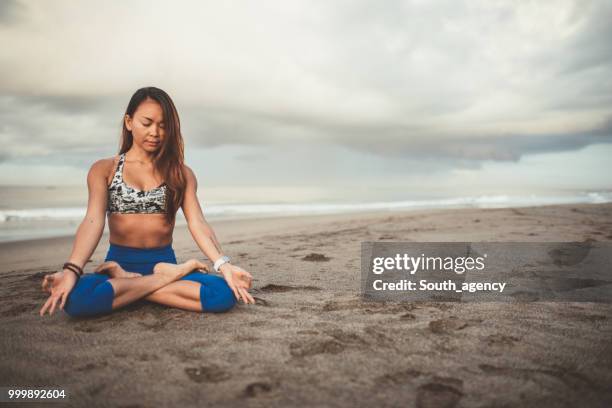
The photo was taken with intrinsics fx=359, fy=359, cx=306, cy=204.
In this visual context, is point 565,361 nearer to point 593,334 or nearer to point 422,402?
point 593,334

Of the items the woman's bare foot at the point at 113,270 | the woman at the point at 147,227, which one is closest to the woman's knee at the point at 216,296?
the woman at the point at 147,227

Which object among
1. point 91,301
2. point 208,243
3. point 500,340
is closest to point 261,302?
point 208,243

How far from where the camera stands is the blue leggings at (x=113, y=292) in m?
2.50

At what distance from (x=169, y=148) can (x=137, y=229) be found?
72 centimetres

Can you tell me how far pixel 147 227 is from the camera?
2973 millimetres

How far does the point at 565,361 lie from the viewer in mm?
2043

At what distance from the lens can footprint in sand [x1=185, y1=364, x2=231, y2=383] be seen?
188 cm

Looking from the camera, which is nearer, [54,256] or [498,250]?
[498,250]

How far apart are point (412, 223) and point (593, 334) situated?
7.02 metres

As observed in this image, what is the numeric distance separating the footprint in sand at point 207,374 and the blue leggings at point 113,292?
834 millimetres

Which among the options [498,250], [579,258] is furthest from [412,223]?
[579,258]

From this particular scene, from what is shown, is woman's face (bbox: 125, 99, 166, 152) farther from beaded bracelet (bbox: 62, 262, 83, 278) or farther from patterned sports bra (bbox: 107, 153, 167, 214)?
beaded bracelet (bbox: 62, 262, 83, 278)

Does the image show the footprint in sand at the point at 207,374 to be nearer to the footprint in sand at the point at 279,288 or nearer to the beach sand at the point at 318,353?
the beach sand at the point at 318,353

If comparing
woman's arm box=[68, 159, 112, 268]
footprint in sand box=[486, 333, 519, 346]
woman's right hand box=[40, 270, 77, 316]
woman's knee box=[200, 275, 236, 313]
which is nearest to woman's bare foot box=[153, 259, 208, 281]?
woman's knee box=[200, 275, 236, 313]
